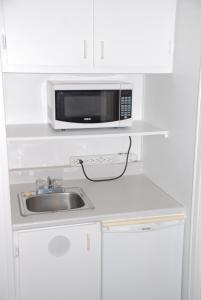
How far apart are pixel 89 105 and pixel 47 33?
478 millimetres

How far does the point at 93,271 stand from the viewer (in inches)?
79.2

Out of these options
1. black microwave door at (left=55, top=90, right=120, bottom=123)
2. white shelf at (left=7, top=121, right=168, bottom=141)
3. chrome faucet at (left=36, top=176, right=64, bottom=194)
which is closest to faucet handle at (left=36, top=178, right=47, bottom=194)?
chrome faucet at (left=36, top=176, right=64, bottom=194)

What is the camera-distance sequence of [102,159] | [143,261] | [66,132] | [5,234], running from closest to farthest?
[5,234], [143,261], [66,132], [102,159]

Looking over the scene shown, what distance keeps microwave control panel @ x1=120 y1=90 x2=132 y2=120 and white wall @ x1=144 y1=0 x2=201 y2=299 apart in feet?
0.76

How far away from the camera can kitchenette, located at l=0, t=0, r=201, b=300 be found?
1883mm

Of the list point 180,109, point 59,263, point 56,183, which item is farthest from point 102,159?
point 59,263

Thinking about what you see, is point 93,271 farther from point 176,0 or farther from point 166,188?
point 176,0

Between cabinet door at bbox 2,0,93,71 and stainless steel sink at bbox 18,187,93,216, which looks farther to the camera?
stainless steel sink at bbox 18,187,93,216

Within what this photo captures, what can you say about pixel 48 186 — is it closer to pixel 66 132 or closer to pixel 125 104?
pixel 66 132

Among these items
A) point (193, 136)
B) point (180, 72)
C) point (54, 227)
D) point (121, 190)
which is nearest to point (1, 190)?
point (54, 227)

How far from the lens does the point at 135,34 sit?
2035 mm

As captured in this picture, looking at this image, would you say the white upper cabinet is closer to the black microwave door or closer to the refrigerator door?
the black microwave door

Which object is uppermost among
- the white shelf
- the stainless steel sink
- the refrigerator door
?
the white shelf

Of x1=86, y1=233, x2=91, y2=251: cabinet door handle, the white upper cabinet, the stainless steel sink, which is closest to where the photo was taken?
the white upper cabinet
